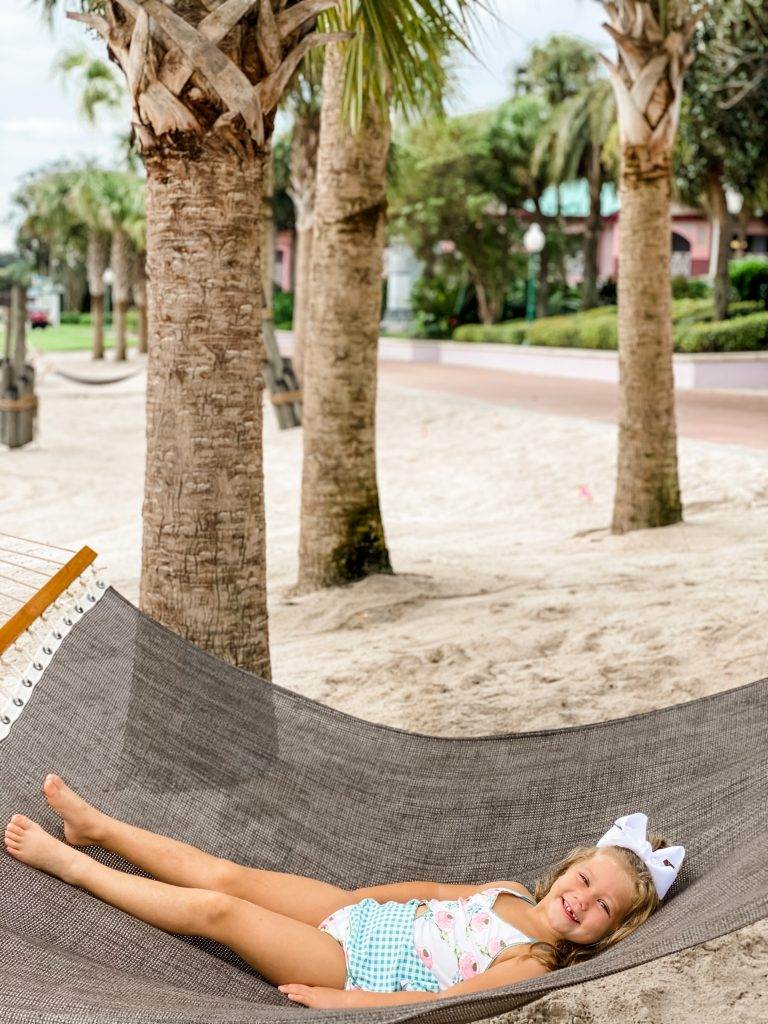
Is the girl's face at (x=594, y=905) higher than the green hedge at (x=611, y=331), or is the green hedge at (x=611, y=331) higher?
the green hedge at (x=611, y=331)

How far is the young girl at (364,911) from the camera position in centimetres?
237

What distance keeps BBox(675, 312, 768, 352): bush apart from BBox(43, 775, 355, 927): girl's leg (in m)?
18.8

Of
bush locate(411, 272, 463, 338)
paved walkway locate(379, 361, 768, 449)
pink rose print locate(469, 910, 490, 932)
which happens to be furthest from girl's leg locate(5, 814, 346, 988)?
bush locate(411, 272, 463, 338)

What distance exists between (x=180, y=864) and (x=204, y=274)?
1.77m

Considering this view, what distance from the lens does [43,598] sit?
2.84 meters

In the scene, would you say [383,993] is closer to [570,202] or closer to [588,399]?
[588,399]

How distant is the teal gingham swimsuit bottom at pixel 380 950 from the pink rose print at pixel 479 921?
Answer: 0.13 meters

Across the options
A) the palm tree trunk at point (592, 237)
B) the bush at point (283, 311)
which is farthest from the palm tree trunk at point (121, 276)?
the palm tree trunk at point (592, 237)

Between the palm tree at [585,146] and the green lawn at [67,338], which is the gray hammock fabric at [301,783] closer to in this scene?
the palm tree at [585,146]

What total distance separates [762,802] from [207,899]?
1147 mm

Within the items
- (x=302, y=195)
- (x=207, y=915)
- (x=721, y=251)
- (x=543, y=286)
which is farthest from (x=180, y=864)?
(x=543, y=286)

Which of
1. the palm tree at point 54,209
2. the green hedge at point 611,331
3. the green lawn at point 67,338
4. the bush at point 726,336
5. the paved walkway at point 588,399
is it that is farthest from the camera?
the green lawn at point 67,338

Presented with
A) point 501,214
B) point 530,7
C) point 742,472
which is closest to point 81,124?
point 501,214

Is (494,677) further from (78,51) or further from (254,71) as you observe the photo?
(78,51)
